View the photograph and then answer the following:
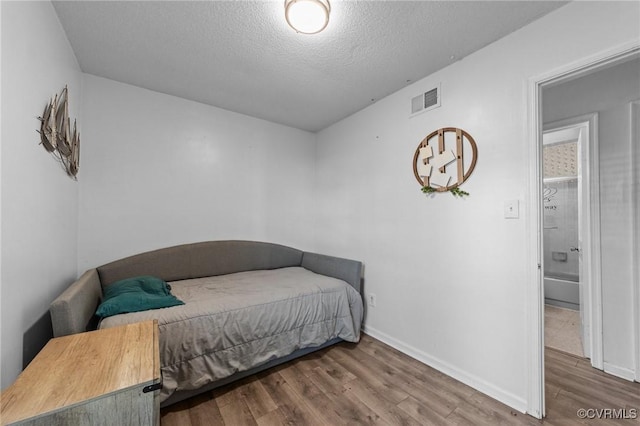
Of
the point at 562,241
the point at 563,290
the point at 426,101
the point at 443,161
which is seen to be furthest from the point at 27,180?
the point at 562,241

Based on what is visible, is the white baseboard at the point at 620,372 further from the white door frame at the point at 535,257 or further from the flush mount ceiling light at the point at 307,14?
the flush mount ceiling light at the point at 307,14

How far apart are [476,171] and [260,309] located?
6.36ft

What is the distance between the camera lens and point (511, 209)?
171 centimetres

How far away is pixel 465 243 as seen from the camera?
196 centimetres

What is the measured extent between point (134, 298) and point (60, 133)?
114 centimetres

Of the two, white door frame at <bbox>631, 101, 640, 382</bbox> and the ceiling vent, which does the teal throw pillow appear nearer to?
the ceiling vent

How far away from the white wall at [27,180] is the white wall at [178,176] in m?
0.66

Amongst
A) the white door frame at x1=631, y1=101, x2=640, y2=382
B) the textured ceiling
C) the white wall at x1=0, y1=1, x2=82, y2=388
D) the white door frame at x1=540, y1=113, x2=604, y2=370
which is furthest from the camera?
the white door frame at x1=540, y1=113, x2=604, y2=370

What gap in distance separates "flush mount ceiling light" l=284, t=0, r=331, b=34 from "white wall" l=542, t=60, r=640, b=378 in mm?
2353

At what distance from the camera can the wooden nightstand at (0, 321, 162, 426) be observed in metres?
0.77

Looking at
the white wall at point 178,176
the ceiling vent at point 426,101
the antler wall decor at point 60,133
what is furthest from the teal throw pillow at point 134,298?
the ceiling vent at point 426,101
